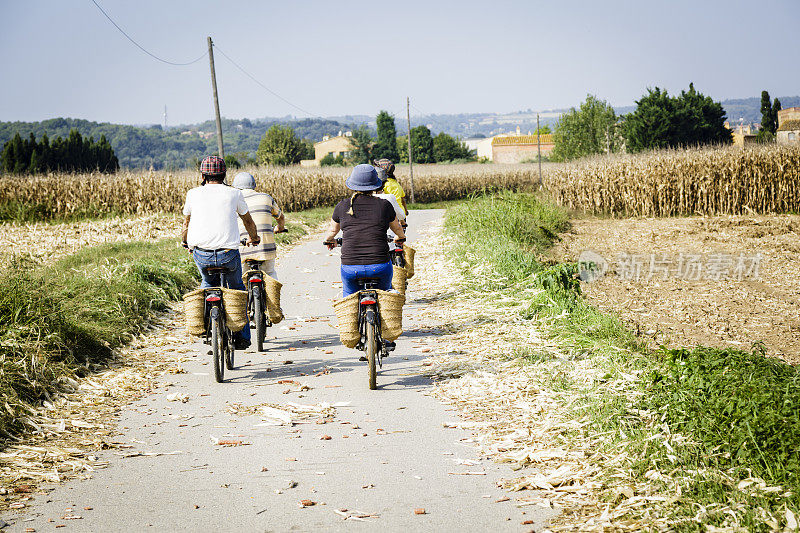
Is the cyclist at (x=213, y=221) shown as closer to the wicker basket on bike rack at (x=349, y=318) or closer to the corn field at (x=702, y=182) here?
the wicker basket on bike rack at (x=349, y=318)

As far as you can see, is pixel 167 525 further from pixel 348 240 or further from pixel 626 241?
pixel 626 241

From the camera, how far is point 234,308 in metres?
7.61

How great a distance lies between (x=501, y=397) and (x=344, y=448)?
5.79 ft

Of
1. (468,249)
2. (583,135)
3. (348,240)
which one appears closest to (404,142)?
(583,135)

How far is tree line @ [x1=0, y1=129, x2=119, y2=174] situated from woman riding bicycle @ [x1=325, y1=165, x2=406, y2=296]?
46.9m

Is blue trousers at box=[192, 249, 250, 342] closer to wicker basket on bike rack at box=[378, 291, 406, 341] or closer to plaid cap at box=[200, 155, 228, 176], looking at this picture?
plaid cap at box=[200, 155, 228, 176]

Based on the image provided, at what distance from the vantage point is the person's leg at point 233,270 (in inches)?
304

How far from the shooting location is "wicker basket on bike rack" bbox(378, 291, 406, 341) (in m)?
7.21

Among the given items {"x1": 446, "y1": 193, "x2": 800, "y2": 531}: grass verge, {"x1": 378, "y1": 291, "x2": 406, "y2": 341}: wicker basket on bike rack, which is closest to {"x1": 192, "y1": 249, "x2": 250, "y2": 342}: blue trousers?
{"x1": 378, "y1": 291, "x2": 406, "y2": 341}: wicker basket on bike rack

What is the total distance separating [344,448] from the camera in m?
5.69

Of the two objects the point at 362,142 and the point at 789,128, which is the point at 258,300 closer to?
the point at 362,142

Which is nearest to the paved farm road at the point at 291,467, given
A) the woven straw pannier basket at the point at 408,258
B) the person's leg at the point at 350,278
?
the person's leg at the point at 350,278

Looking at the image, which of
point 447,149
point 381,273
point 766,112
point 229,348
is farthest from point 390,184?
point 447,149

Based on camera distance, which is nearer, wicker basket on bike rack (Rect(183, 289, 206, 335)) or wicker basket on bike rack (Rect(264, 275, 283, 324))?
wicker basket on bike rack (Rect(183, 289, 206, 335))
